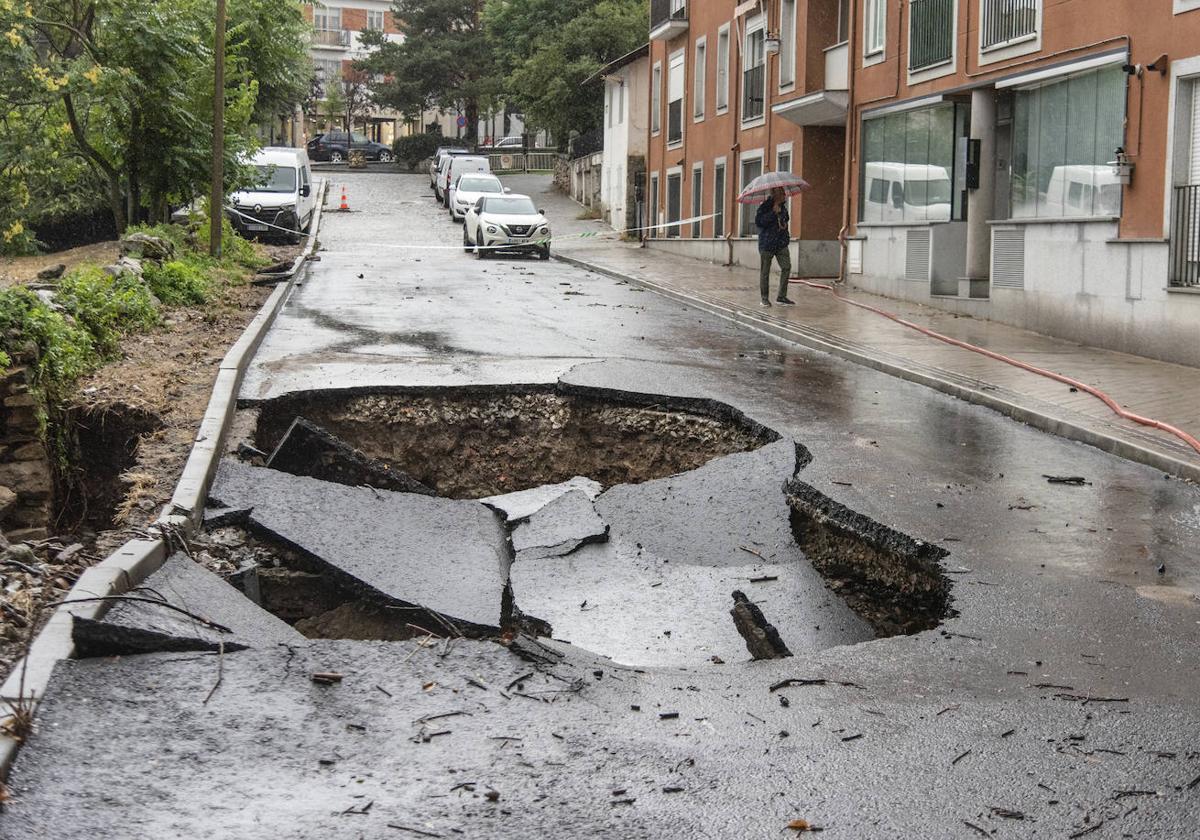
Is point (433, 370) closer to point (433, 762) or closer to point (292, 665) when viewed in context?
point (292, 665)

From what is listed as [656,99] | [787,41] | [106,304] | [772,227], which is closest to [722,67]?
[787,41]

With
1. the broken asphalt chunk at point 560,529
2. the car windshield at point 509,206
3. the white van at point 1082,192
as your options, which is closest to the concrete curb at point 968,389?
the white van at point 1082,192

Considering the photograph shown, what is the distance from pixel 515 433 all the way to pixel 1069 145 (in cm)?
985

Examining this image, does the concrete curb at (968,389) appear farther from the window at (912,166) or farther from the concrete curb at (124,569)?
the concrete curb at (124,569)

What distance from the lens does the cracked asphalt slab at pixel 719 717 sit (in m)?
3.77

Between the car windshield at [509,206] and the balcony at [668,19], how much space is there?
7.47 m

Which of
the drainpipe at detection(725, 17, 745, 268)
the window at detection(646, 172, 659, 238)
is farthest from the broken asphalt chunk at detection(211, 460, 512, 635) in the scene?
the window at detection(646, 172, 659, 238)

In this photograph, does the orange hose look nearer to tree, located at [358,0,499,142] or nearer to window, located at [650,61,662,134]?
window, located at [650,61,662,134]

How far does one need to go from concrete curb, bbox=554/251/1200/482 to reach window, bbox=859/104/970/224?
3867 mm

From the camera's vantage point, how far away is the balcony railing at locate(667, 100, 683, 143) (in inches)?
1476

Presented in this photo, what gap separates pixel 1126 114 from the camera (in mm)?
15398

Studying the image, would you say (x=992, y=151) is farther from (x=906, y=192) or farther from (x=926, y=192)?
(x=906, y=192)

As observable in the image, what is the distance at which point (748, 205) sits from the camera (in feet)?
102

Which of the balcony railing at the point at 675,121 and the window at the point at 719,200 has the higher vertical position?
the balcony railing at the point at 675,121
